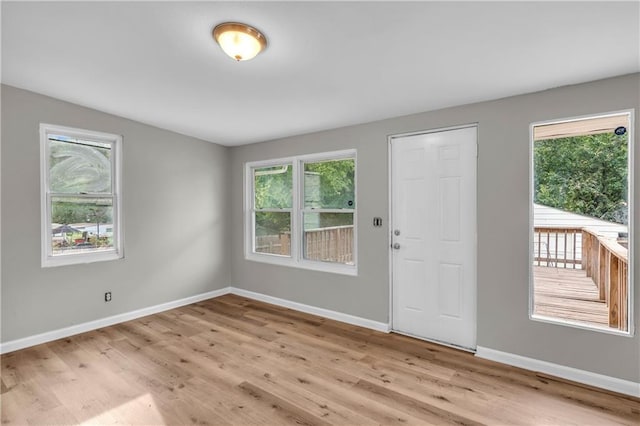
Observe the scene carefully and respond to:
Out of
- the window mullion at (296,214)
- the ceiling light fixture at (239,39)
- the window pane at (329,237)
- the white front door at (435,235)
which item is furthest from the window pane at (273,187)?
the ceiling light fixture at (239,39)

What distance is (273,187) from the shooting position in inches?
191

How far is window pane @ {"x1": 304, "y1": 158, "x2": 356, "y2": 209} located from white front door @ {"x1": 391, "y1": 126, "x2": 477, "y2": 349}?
594 mm

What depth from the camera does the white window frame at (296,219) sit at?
156 inches

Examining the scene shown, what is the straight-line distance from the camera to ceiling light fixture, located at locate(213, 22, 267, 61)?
206 centimetres

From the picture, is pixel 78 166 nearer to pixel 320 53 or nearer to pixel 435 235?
pixel 320 53

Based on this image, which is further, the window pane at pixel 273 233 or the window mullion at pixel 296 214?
the window pane at pixel 273 233

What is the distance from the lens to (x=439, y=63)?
2.39 metres

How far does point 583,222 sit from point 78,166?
198 inches

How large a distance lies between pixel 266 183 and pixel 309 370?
289 centimetres

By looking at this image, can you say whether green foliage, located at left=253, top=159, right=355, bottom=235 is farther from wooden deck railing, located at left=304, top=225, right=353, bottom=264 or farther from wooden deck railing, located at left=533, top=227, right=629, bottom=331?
wooden deck railing, located at left=533, top=227, right=629, bottom=331

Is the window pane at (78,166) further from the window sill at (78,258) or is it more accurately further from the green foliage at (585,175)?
the green foliage at (585,175)

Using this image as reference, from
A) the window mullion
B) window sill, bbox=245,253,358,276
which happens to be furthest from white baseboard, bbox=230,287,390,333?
the window mullion

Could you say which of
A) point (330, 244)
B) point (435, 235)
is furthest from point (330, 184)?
point (435, 235)

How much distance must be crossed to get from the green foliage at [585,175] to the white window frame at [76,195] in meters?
4.47
